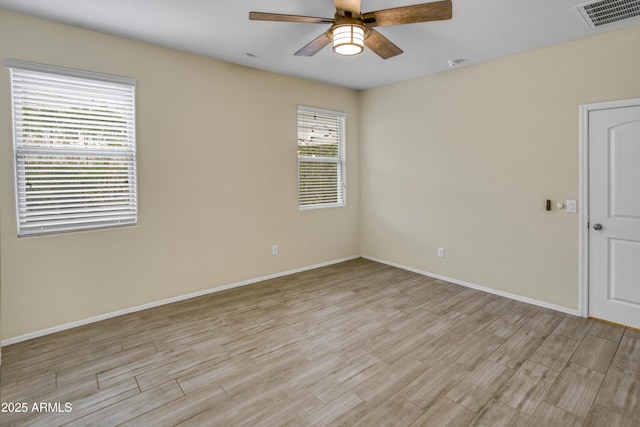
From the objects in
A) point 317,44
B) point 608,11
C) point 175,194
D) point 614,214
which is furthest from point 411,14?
point 175,194

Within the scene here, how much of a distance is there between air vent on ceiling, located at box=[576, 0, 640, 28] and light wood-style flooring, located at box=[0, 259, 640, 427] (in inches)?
105

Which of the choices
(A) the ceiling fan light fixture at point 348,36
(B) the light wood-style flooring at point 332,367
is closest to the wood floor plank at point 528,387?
(B) the light wood-style flooring at point 332,367

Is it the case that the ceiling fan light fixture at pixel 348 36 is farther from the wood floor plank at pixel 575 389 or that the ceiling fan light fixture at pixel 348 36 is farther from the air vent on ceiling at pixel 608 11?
the wood floor plank at pixel 575 389

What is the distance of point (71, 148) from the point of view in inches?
118

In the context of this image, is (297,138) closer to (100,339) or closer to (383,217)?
(383,217)

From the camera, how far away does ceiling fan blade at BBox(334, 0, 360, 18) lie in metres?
2.21

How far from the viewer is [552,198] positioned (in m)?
3.43

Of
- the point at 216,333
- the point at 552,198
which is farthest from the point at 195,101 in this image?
the point at 552,198

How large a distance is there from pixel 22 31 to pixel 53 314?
242cm

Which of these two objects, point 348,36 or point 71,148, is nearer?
point 348,36

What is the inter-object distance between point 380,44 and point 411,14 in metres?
0.47

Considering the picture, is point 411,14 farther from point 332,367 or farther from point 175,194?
point 175,194

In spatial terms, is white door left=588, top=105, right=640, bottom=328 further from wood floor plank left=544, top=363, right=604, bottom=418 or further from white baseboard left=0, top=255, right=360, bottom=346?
white baseboard left=0, top=255, right=360, bottom=346

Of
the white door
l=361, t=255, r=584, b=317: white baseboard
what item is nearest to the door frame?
the white door
